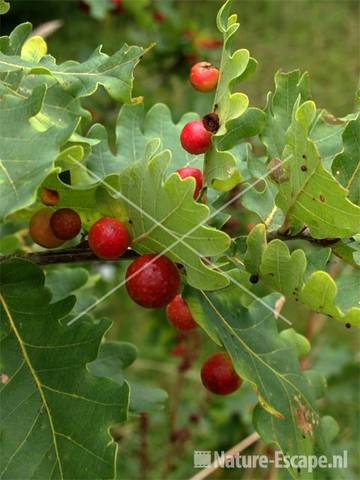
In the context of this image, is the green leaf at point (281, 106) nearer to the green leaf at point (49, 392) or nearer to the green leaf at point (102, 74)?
the green leaf at point (102, 74)

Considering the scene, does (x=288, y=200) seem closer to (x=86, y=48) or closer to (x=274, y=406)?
(x=274, y=406)

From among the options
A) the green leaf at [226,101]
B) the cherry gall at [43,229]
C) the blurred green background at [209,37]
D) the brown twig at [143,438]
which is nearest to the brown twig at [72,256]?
the cherry gall at [43,229]

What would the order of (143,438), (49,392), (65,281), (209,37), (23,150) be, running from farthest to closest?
(209,37)
(143,438)
(65,281)
(49,392)
(23,150)

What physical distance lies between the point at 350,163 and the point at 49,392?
430 mm

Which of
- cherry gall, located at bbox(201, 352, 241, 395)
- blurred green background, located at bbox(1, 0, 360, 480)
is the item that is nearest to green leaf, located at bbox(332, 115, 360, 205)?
cherry gall, located at bbox(201, 352, 241, 395)

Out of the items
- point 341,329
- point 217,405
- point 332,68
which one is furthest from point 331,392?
point 332,68

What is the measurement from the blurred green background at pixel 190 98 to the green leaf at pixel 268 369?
1.01 feet

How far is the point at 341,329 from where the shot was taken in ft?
12.1

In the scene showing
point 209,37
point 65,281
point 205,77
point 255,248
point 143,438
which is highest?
point 205,77

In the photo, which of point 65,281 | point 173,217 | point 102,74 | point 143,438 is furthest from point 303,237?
point 143,438

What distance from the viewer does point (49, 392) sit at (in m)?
1.05

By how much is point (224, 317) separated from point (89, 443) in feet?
0.68

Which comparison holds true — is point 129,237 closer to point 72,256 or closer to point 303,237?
point 72,256

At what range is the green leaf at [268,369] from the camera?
40.5 inches
